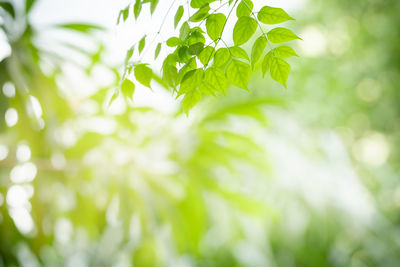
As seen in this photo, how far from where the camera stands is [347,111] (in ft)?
13.0

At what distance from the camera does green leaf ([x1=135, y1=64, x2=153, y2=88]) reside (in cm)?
37

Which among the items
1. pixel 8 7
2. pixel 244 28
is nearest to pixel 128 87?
pixel 244 28

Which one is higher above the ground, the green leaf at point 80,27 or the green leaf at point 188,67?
the green leaf at point 80,27

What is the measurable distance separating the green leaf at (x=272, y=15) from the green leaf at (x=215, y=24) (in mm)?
37

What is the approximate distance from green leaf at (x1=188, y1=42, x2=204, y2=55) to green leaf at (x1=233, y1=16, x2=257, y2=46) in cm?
4

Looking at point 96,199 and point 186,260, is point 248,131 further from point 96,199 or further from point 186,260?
point 186,260

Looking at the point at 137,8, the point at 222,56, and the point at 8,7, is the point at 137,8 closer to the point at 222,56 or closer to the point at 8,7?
the point at 222,56

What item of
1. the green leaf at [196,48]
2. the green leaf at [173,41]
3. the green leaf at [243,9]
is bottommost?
the green leaf at [196,48]

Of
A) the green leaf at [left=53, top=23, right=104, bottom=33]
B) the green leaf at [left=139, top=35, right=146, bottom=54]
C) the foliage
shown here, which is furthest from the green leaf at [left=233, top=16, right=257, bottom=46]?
the green leaf at [left=53, top=23, right=104, bottom=33]

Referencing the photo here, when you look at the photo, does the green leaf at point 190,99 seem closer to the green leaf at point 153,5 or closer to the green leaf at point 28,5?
the green leaf at point 153,5

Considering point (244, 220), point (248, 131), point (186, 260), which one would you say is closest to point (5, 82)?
point (248, 131)

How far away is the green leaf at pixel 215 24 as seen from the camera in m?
0.35

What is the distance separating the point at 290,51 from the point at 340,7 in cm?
417

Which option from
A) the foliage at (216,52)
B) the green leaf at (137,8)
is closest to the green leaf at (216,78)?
the foliage at (216,52)
